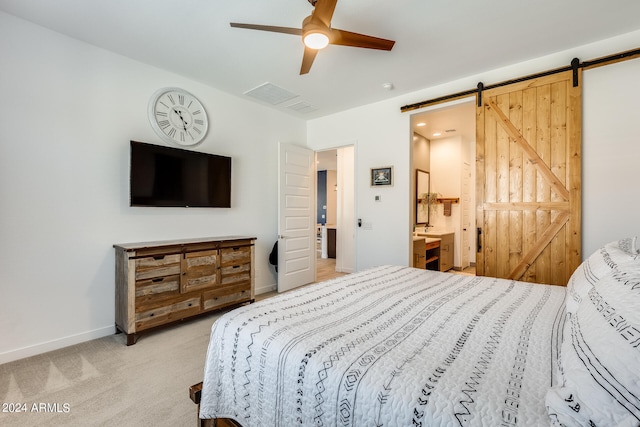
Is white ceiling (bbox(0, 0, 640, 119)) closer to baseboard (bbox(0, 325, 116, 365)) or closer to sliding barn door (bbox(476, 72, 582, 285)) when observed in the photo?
sliding barn door (bbox(476, 72, 582, 285))

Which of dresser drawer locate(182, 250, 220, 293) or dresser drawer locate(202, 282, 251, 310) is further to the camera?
dresser drawer locate(202, 282, 251, 310)

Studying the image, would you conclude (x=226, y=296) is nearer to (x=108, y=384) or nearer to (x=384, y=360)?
(x=108, y=384)

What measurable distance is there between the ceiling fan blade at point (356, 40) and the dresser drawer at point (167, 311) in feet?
9.19

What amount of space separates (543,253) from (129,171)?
4.41 m

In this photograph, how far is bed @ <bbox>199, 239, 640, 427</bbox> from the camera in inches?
29.9

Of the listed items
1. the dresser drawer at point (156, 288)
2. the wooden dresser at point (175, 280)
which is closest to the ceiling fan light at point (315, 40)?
the wooden dresser at point (175, 280)

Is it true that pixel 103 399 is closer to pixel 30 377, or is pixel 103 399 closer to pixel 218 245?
pixel 30 377

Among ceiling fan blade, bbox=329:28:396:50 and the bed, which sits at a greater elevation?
ceiling fan blade, bbox=329:28:396:50

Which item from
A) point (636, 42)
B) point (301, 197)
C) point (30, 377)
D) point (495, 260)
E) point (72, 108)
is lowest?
point (30, 377)

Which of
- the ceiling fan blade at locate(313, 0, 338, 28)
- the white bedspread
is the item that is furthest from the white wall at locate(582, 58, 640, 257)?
the ceiling fan blade at locate(313, 0, 338, 28)

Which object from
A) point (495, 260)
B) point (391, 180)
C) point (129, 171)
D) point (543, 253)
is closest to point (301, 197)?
point (391, 180)

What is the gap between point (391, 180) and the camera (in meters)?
4.09

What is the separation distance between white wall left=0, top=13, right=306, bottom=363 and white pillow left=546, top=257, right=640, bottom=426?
11.6 feet

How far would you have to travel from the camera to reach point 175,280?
2.96 m
